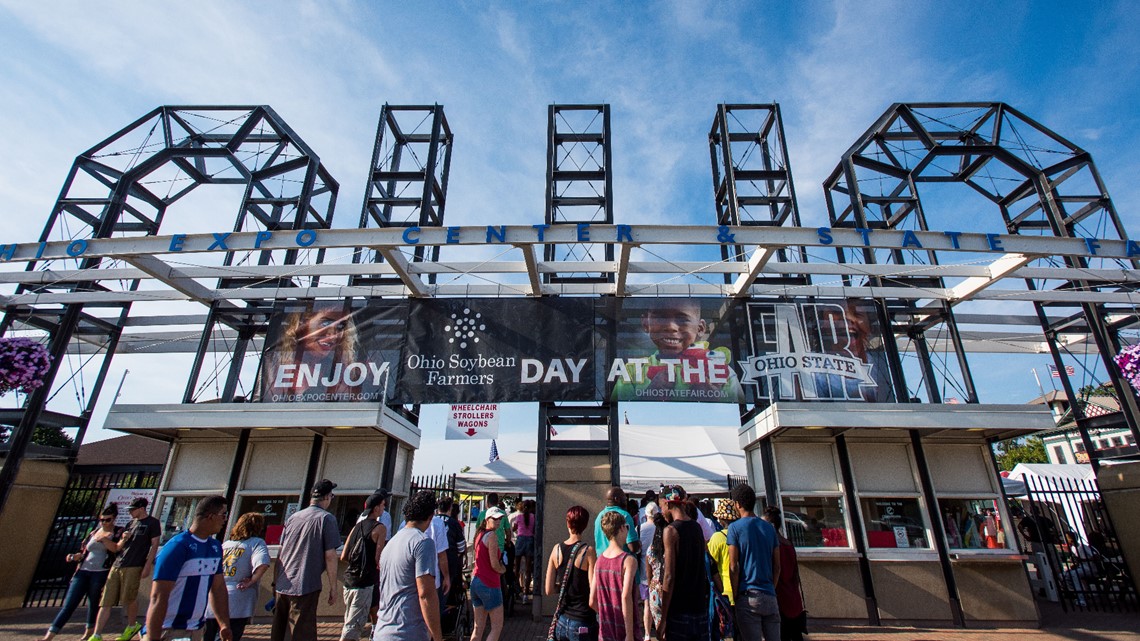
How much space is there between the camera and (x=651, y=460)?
1295 centimetres

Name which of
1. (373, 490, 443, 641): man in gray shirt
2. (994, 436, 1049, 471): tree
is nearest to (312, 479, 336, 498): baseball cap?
(373, 490, 443, 641): man in gray shirt

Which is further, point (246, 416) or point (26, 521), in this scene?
point (26, 521)

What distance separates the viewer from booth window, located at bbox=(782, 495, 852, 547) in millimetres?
8711

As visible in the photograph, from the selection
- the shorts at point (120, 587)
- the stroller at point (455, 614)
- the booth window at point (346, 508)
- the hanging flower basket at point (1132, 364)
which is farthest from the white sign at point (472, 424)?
the hanging flower basket at point (1132, 364)

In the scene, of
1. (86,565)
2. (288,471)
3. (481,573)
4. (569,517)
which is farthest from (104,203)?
(569,517)

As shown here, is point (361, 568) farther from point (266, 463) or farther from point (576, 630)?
point (266, 463)

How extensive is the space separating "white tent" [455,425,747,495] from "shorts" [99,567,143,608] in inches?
228

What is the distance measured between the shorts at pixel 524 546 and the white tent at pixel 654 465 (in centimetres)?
159

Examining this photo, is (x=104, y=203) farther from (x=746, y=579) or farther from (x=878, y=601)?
(x=878, y=601)

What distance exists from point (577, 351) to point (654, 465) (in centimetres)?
400

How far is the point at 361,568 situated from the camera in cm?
512

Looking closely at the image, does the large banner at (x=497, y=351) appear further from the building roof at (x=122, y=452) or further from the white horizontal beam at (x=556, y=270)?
the building roof at (x=122, y=452)

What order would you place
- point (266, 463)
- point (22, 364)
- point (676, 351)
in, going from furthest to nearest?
point (676, 351) < point (266, 463) < point (22, 364)

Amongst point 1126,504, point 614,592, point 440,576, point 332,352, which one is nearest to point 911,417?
point 1126,504
